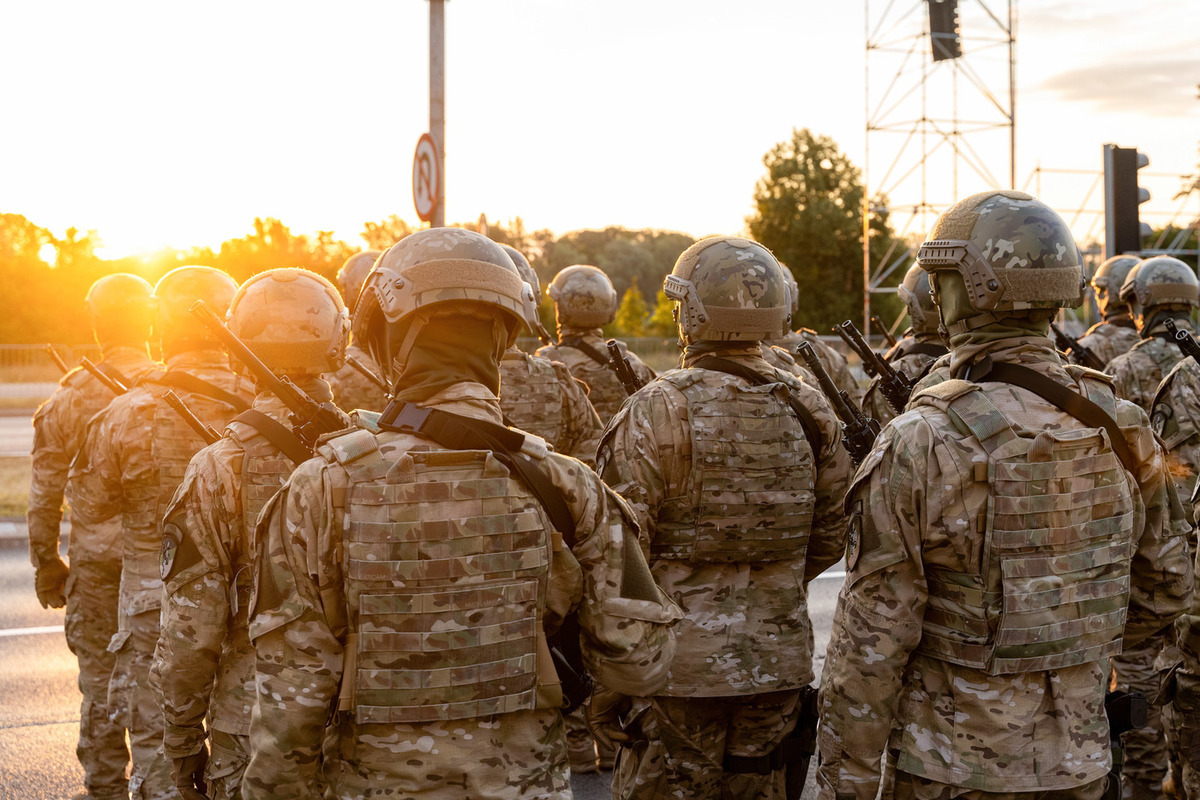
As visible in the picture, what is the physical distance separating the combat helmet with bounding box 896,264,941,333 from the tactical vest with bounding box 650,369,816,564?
2.57 m

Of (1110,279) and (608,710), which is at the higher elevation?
(1110,279)

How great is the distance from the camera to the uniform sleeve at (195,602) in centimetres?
319

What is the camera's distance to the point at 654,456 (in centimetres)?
381

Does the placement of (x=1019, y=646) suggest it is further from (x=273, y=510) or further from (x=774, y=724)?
(x=273, y=510)

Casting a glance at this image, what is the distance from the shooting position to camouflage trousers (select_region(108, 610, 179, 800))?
4184 mm

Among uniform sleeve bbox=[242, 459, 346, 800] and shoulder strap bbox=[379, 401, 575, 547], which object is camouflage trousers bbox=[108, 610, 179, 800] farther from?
shoulder strap bbox=[379, 401, 575, 547]

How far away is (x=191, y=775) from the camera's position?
10.6 ft

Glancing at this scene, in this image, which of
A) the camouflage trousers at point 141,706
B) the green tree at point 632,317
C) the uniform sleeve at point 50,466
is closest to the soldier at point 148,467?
the camouflage trousers at point 141,706

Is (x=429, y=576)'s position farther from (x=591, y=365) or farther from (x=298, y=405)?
(x=591, y=365)

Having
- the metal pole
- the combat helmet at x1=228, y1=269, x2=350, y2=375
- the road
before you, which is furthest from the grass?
the combat helmet at x1=228, y1=269, x2=350, y2=375

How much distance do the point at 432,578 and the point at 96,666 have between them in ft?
11.9

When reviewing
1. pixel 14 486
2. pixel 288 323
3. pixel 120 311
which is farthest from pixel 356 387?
pixel 14 486

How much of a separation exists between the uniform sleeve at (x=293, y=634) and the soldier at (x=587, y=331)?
4.74m

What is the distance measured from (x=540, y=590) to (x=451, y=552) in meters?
0.24
